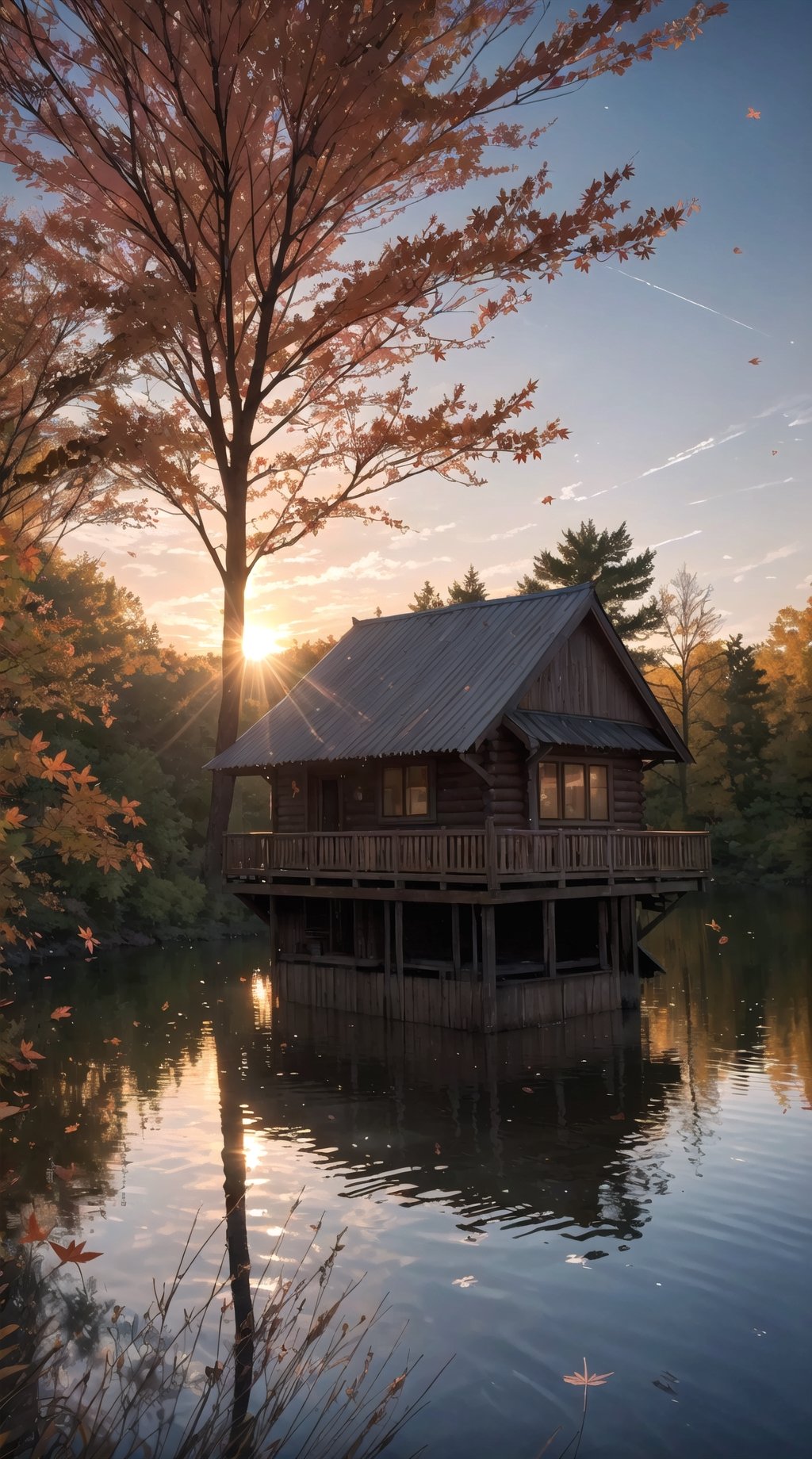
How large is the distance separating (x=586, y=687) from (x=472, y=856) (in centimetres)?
707

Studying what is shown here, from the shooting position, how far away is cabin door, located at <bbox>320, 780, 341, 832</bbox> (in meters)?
31.6

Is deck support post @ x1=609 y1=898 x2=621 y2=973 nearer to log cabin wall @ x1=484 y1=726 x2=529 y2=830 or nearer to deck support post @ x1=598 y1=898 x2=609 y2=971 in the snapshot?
deck support post @ x1=598 y1=898 x2=609 y2=971

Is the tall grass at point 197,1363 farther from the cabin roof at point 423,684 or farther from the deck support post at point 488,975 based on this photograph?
the cabin roof at point 423,684

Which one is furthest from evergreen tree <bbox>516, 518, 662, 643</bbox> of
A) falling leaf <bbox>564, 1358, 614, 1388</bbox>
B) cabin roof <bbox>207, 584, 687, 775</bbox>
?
falling leaf <bbox>564, 1358, 614, 1388</bbox>

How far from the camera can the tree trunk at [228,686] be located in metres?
16.3

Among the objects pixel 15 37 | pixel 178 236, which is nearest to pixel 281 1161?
pixel 178 236

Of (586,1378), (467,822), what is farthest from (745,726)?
(586,1378)

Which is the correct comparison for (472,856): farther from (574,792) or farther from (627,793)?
(627,793)

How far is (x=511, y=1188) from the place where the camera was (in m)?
13.9

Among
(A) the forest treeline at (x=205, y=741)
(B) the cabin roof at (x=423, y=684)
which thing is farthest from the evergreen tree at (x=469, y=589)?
(B) the cabin roof at (x=423, y=684)

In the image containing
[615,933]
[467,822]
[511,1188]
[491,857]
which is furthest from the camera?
[615,933]

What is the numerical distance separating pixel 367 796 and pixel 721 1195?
1753cm

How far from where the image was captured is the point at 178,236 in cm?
1385

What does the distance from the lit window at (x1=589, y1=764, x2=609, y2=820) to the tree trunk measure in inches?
359
